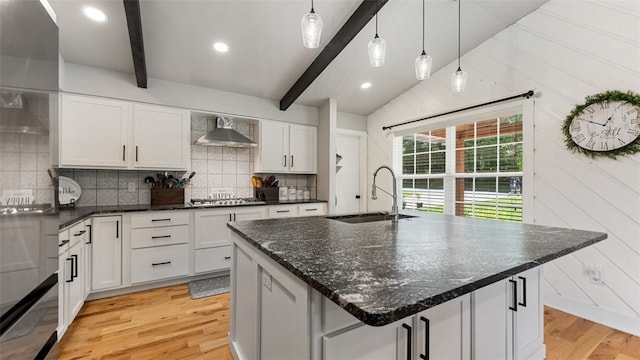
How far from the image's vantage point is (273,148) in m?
3.78

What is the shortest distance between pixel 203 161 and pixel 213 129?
0.46m

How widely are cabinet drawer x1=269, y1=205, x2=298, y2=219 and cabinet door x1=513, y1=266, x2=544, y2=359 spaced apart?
2.59m

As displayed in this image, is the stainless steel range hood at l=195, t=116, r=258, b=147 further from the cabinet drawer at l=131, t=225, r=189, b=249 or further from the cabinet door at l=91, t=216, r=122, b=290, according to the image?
the cabinet door at l=91, t=216, r=122, b=290

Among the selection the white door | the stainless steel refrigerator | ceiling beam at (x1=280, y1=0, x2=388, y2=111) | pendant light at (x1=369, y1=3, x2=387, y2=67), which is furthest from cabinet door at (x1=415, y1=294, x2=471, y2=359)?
the white door

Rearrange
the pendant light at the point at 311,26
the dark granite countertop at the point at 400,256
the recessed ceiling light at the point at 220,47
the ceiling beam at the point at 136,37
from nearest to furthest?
1. the dark granite countertop at the point at 400,256
2. the pendant light at the point at 311,26
3. the ceiling beam at the point at 136,37
4. the recessed ceiling light at the point at 220,47

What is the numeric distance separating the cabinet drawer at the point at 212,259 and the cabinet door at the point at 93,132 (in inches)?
50.9

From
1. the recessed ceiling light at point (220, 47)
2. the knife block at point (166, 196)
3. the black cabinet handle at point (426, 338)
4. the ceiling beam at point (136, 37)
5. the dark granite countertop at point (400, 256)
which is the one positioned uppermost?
the recessed ceiling light at point (220, 47)

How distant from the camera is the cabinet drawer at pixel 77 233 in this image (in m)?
2.02

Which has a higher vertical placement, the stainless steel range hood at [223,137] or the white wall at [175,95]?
the white wall at [175,95]

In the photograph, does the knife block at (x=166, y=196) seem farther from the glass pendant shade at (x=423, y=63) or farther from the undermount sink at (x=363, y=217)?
the glass pendant shade at (x=423, y=63)

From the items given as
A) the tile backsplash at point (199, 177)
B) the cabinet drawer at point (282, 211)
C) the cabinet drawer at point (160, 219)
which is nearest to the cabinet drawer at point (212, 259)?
the cabinet drawer at point (160, 219)

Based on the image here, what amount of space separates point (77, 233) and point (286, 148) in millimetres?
2463

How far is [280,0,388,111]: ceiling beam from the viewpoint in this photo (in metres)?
2.36

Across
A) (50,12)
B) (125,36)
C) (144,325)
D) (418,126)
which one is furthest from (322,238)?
(418,126)
